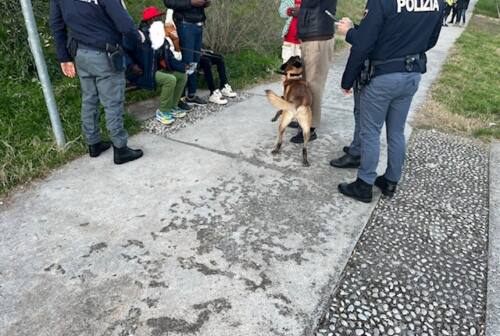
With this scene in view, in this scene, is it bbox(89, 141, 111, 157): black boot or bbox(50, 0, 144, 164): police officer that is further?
bbox(89, 141, 111, 157): black boot

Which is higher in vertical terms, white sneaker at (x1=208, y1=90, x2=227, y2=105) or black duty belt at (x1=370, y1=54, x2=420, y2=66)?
black duty belt at (x1=370, y1=54, x2=420, y2=66)

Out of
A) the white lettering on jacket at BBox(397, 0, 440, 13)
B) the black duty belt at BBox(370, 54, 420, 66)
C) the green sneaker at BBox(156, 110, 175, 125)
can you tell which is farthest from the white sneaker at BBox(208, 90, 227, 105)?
the white lettering on jacket at BBox(397, 0, 440, 13)

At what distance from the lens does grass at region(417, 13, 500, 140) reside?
5.03 metres

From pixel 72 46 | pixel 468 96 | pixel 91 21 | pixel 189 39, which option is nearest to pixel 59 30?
pixel 72 46

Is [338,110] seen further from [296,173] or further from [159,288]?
[159,288]

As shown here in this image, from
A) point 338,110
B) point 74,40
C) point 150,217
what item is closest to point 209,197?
point 150,217

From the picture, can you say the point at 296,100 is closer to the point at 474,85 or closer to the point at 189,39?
the point at 189,39

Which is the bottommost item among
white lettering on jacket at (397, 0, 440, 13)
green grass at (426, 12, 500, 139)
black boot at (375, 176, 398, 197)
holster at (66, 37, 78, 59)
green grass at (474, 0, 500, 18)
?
green grass at (474, 0, 500, 18)

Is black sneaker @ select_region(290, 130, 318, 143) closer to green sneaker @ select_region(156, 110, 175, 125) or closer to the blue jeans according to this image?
green sneaker @ select_region(156, 110, 175, 125)

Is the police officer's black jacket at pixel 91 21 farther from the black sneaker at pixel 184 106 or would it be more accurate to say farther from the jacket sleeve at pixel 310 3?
the black sneaker at pixel 184 106

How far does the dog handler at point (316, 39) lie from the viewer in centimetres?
368

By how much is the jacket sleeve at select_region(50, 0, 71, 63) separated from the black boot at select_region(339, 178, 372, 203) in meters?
2.72

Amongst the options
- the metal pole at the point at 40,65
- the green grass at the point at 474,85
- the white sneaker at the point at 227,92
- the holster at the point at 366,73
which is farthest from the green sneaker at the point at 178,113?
the green grass at the point at 474,85

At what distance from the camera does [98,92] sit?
11.5 feet
